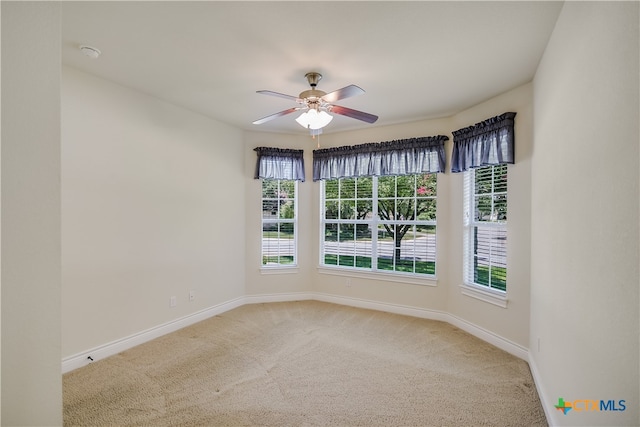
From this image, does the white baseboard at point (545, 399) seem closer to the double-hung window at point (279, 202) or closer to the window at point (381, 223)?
the window at point (381, 223)

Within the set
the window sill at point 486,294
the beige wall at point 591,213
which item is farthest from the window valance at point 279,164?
the beige wall at point 591,213

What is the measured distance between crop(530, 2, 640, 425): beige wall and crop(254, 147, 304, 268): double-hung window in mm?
3217

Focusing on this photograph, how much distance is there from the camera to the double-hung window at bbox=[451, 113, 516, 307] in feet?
10.4

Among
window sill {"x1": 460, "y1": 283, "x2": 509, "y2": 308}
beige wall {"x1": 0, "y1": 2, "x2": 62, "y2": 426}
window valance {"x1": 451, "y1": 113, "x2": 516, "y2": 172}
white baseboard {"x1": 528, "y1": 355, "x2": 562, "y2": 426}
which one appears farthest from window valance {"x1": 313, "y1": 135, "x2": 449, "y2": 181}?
beige wall {"x1": 0, "y1": 2, "x2": 62, "y2": 426}

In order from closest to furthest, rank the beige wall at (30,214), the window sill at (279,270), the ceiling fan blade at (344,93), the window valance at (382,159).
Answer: the beige wall at (30,214)
the ceiling fan blade at (344,93)
the window valance at (382,159)
the window sill at (279,270)

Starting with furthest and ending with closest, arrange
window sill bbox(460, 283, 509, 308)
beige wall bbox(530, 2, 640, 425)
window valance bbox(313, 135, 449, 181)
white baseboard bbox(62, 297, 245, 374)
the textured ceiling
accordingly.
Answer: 1. window valance bbox(313, 135, 449, 181)
2. window sill bbox(460, 283, 509, 308)
3. white baseboard bbox(62, 297, 245, 374)
4. the textured ceiling
5. beige wall bbox(530, 2, 640, 425)

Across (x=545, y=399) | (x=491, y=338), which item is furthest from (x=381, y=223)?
(x=545, y=399)

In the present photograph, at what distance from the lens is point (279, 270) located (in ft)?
15.8

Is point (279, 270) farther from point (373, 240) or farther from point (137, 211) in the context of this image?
point (137, 211)

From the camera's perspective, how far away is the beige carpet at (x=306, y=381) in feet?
6.99

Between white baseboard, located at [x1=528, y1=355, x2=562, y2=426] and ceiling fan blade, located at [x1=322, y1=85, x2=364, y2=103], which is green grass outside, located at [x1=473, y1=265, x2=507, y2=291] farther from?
ceiling fan blade, located at [x1=322, y1=85, x2=364, y2=103]

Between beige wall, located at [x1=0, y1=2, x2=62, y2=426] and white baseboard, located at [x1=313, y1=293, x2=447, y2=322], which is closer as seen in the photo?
beige wall, located at [x1=0, y1=2, x2=62, y2=426]

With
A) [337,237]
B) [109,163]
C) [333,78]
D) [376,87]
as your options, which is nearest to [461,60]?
[376,87]

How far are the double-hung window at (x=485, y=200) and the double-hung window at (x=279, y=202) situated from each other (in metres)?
2.28
